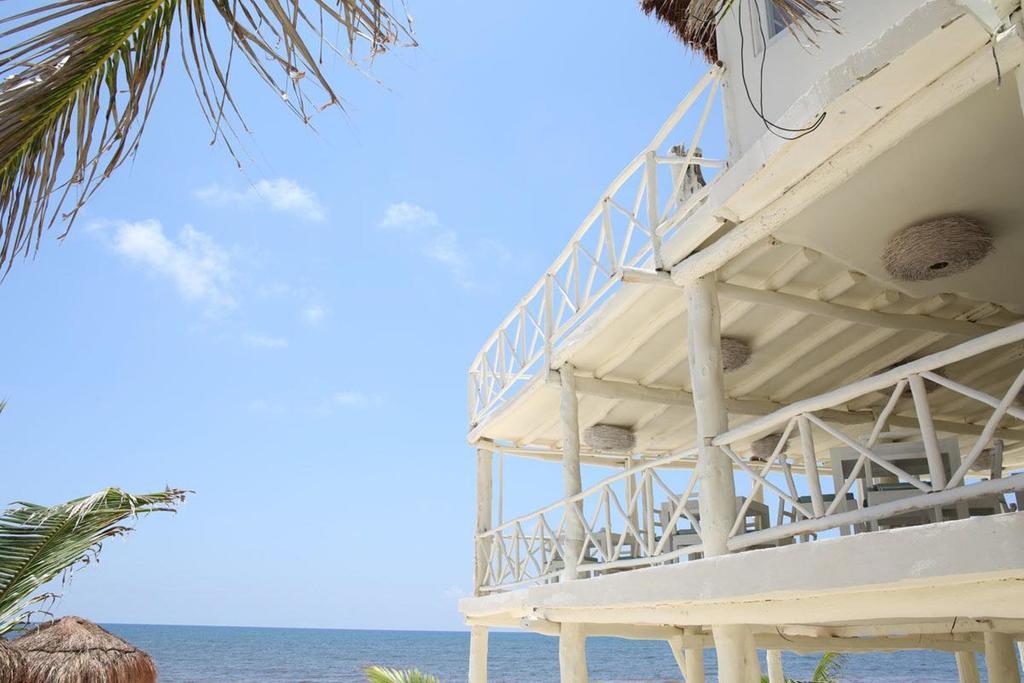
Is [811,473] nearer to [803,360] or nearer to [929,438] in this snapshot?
[929,438]

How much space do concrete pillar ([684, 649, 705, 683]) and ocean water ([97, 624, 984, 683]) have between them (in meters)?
41.2

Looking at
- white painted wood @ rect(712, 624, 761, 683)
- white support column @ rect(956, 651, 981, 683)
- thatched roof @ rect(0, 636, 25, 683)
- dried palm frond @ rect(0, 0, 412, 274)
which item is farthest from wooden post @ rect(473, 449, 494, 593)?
dried palm frond @ rect(0, 0, 412, 274)

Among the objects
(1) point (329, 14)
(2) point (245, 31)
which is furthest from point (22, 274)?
(1) point (329, 14)

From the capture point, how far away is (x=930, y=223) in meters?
5.72

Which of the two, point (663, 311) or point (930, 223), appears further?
point (663, 311)


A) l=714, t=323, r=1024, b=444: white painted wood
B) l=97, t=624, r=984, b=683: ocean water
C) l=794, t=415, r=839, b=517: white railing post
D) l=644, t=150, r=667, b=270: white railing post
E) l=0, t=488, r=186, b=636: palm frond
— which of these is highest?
l=644, t=150, r=667, b=270: white railing post

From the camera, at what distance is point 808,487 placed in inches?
202

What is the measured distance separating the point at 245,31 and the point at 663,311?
601 centimetres

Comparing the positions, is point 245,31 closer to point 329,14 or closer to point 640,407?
point 329,14

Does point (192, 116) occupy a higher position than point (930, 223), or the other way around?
point (930, 223)

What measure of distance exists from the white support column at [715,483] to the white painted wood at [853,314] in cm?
67

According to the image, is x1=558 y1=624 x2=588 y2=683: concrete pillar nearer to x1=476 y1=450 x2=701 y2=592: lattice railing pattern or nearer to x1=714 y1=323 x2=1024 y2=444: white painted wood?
x1=476 y1=450 x2=701 y2=592: lattice railing pattern

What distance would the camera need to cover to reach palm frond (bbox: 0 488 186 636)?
9.27 ft

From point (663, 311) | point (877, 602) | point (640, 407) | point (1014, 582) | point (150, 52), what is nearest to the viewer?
point (150, 52)
